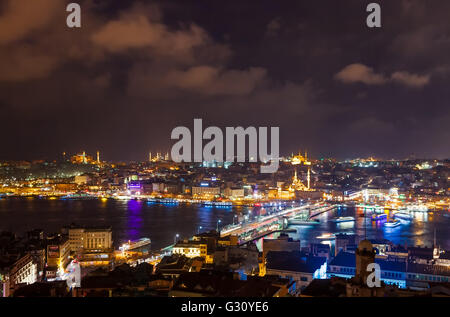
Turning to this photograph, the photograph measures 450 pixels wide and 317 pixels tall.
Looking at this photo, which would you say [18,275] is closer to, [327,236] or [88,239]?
[88,239]

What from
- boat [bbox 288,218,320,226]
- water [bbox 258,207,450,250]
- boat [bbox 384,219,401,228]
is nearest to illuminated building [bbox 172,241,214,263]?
water [bbox 258,207,450,250]

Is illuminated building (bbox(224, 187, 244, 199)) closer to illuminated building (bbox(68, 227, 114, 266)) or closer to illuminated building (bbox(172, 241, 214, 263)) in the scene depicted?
illuminated building (bbox(68, 227, 114, 266))

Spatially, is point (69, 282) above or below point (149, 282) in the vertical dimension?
below

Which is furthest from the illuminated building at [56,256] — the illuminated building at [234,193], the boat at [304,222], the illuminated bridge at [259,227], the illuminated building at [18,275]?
the illuminated building at [234,193]

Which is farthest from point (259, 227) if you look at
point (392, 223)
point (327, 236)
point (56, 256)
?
point (56, 256)

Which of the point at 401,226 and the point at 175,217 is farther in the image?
the point at 175,217

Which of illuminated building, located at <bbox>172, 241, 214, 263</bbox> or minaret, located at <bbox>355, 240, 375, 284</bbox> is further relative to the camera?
illuminated building, located at <bbox>172, 241, 214, 263</bbox>

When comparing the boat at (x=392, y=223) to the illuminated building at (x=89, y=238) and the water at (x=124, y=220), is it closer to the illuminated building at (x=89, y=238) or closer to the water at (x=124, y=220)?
the water at (x=124, y=220)
